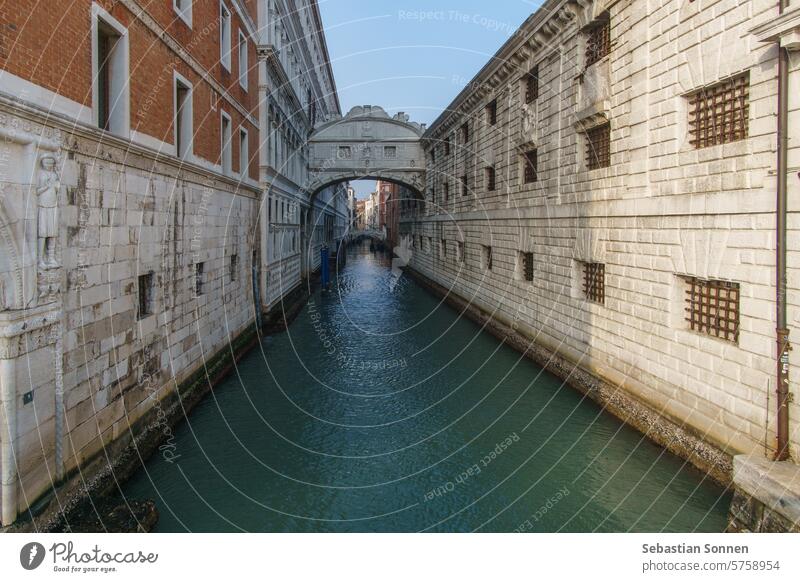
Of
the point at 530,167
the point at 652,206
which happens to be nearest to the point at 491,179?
the point at 530,167

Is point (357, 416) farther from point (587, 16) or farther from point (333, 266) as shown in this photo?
point (333, 266)

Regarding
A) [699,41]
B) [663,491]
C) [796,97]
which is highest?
[699,41]

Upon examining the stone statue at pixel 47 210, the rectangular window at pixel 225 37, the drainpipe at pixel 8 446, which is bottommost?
the drainpipe at pixel 8 446

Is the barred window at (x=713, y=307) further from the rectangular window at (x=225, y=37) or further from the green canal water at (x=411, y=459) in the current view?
the rectangular window at (x=225, y=37)

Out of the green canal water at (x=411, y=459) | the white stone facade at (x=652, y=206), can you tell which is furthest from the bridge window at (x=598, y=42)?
the green canal water at (x=411, y=459)

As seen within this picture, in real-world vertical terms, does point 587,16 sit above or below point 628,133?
above

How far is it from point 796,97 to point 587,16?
271 inches

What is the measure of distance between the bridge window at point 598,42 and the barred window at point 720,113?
3.58 metres

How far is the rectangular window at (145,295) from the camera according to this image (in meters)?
9.04

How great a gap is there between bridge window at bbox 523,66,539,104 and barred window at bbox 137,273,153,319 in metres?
11.6

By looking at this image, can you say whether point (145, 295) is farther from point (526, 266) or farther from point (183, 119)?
point (526, 266)

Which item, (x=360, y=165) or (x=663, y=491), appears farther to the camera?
(x=360, y=165)

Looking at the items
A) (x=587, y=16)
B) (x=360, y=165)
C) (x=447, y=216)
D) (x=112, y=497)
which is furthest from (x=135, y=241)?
(x=360, y=165)

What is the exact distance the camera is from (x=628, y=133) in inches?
408
